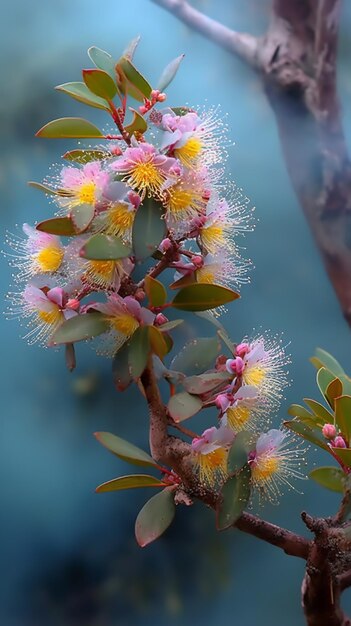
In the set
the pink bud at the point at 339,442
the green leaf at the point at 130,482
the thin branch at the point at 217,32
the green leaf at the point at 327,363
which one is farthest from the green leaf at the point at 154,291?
the thin branch at the point at 217,32

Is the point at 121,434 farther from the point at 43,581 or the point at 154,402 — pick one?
the point at 154,402

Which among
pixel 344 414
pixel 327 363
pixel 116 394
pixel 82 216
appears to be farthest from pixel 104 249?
pixel 116 394

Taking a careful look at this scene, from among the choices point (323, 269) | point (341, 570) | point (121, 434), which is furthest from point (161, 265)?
point (323, 269)

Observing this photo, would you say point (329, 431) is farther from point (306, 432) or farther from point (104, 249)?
point (104, 249)

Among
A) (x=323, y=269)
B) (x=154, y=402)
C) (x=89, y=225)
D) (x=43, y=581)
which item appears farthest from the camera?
(x=323, y=269)

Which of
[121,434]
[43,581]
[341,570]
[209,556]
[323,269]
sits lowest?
[43,581]

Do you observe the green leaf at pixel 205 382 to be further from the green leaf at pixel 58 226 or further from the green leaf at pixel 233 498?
the green leaf at pixel 58 226

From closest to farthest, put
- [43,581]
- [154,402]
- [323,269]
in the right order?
[154,402] < [43,581] < [323,269]

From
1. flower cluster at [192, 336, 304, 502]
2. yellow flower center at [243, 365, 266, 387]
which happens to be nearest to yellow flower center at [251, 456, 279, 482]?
flower cluster at [192, 336, 304, 502]
